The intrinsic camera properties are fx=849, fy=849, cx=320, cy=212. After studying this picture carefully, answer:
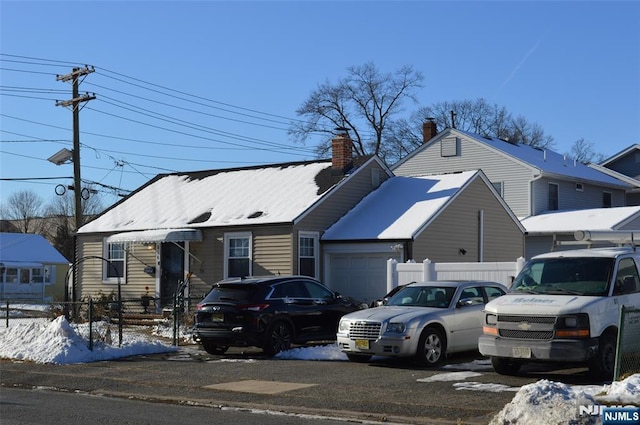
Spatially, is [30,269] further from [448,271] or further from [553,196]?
[448,271]

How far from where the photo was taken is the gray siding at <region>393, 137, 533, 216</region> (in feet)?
130

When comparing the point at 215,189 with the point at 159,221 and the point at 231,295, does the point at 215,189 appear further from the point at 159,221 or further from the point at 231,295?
the point at 231,295

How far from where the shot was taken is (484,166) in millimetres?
40844

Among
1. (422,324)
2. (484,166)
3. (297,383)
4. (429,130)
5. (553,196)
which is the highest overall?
(429,130)

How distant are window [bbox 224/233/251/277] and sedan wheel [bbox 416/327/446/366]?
1146cm

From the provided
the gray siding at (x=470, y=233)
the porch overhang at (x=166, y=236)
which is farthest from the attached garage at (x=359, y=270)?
the porch overhang at (x=166, y=236)

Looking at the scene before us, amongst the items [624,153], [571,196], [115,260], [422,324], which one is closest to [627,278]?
[422,324]

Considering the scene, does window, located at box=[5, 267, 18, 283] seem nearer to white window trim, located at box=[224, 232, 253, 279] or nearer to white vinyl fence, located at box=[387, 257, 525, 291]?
white window trim, located at box=[224, 232, 253, 279]

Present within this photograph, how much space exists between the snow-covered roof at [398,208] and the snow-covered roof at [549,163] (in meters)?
12.6

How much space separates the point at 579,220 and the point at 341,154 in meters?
14.4

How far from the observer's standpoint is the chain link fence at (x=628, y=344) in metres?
11.5

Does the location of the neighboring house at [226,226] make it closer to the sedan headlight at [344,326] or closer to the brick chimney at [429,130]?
the sedan headlight at [344,326]

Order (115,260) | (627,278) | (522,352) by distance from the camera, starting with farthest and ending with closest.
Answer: (115,260) < (627,278) < (522,352)

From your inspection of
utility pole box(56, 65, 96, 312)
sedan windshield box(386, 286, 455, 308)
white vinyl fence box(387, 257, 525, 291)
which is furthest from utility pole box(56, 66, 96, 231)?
sedan windshield box(386, 286, 455, 308)
